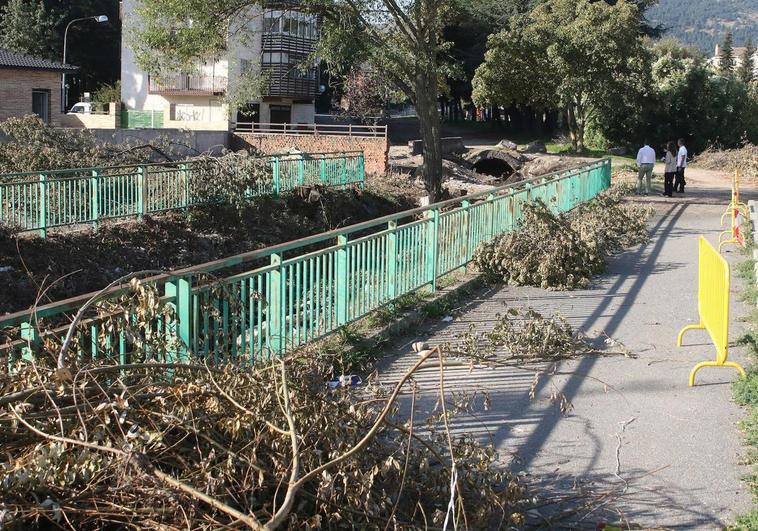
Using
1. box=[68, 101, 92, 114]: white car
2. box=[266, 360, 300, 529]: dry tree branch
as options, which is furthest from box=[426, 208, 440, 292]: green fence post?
box=[68, 101, 92, 114]: white car

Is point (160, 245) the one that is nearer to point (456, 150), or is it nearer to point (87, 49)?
point (456, 150)

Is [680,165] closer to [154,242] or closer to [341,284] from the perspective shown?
[154,242]

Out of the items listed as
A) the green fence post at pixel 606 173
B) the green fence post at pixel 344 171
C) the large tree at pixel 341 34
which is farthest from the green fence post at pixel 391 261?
the green fence post at pixel 344 171

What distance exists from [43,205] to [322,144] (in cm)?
2450

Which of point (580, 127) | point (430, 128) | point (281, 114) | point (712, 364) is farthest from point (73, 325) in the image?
point (281, 114)

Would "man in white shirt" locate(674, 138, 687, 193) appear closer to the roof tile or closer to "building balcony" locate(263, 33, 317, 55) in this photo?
the roof tile

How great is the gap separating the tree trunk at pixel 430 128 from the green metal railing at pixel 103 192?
446 centimetres

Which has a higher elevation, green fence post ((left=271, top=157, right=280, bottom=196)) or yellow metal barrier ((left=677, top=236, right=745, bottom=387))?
green fence post ((left=271, top=157, right=280, bottom=196))

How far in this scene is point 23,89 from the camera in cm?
3916

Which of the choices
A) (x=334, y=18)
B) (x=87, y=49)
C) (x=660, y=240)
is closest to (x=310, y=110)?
(x=87, y=49)

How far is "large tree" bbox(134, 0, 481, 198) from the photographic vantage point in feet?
75.2

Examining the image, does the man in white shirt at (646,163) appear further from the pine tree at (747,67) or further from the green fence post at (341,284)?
the pine tree at (747,67)

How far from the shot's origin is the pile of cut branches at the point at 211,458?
12.0 feet

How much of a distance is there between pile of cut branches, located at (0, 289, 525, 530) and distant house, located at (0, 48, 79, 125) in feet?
120
